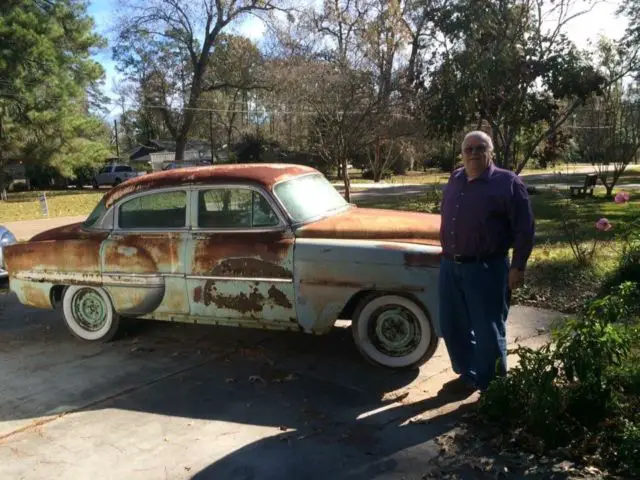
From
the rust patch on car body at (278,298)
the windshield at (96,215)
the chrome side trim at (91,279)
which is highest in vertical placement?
the windshield at (96,215)

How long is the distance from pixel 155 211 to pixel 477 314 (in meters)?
3.04

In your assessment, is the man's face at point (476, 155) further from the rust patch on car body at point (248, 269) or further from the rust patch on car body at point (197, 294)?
the rust patch on car body at point (197, 294)

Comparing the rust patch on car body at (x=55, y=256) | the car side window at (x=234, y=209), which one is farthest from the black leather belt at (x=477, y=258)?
the rust patch on car body at (x=55, y=256)

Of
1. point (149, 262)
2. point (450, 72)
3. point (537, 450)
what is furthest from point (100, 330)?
point (450, 72)

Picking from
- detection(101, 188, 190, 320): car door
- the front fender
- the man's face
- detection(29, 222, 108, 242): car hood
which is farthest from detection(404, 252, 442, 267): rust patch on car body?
detection(29, 222, 108, 242): car hood

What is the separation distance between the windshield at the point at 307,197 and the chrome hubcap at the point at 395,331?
1.05 meters

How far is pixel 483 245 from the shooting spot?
146 inches

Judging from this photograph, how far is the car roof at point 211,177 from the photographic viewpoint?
5.06 meters

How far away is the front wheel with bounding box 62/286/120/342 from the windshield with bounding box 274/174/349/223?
2055mm

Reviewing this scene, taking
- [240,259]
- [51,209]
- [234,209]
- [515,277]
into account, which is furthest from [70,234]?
[51,209]

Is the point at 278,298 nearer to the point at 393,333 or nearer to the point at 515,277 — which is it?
the point at 393,333

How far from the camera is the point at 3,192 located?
95.6 feet

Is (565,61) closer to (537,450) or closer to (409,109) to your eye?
(409,109)

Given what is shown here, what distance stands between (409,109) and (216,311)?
44.9ft
